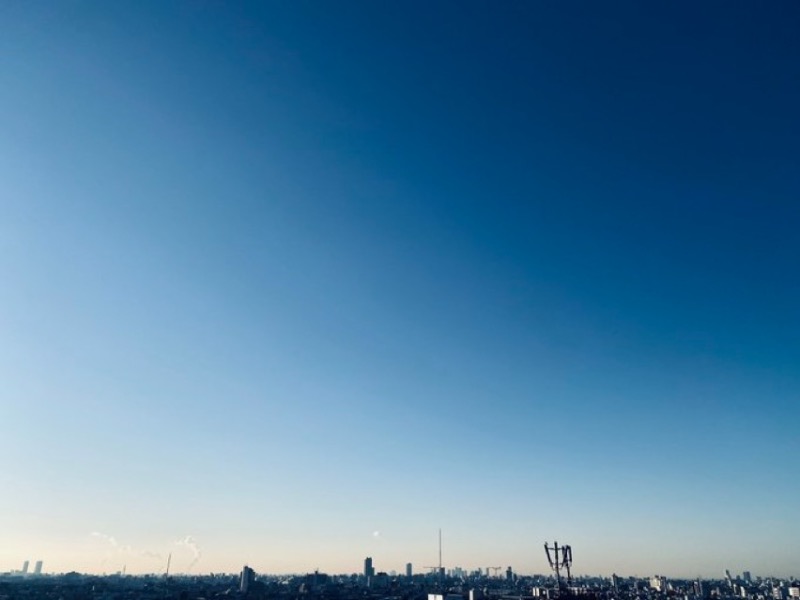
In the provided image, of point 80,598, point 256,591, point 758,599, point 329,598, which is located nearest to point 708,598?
point 758,599

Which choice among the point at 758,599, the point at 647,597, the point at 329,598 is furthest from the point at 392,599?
the point at 758,599

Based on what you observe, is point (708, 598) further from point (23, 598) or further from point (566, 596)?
point (23, 598)

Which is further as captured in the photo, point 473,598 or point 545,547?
point 473,598

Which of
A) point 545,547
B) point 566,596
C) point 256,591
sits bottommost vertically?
point 256,591

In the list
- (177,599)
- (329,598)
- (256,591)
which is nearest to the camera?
(177,599)

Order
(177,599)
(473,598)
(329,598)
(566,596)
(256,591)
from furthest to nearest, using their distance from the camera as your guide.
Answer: (256,591), (329,598), (177,599), (473,598), (566,596)

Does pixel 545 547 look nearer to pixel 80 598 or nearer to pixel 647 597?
pixel 647 597

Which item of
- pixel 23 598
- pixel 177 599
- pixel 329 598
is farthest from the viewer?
pixel 329 598

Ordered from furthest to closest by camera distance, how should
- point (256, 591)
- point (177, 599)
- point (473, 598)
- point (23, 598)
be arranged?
point (256, 591)
point (177, 599)
point (23, 598)
point (473, 598)

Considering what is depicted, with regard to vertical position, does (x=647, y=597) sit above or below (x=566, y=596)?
below
